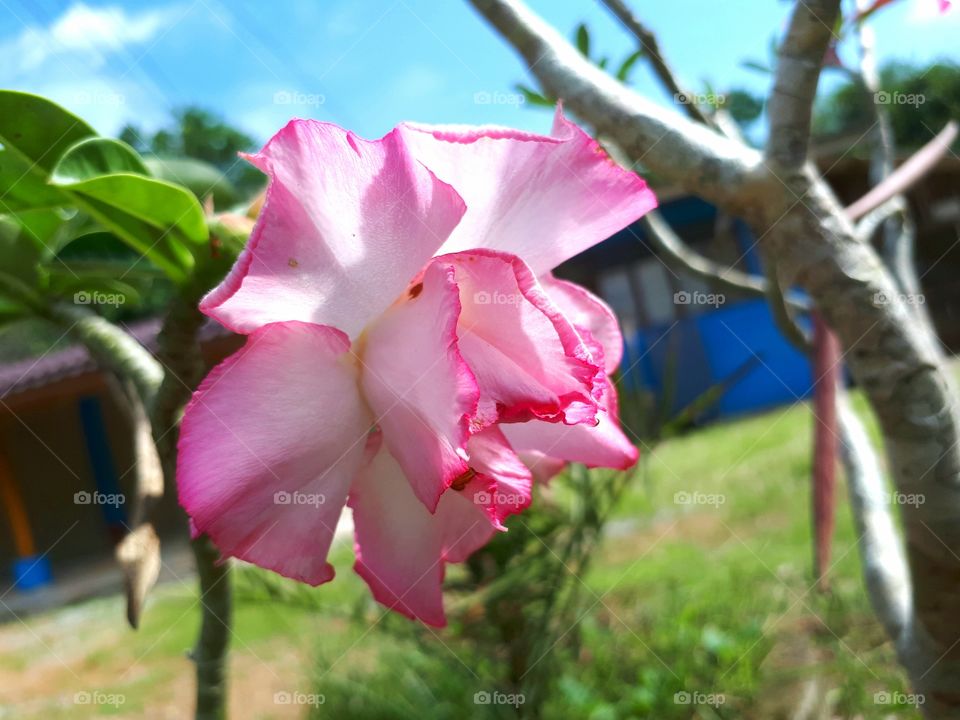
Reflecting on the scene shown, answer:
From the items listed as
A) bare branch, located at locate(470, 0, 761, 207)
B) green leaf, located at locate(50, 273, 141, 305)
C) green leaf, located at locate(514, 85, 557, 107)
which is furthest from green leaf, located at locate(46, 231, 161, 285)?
green leaf, located at locate(514, 85, 557, 107)

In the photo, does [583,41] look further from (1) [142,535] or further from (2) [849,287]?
(1) [142,535]

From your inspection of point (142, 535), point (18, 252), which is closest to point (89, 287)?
point (18, 252)

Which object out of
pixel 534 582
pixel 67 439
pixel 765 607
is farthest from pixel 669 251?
pixel 67 439

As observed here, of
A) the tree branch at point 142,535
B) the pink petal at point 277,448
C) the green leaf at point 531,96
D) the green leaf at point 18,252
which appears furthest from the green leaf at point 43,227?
the green leaf at point 531,96

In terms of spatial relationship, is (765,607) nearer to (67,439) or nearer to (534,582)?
(534,582)

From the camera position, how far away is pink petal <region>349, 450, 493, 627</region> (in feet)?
0.99

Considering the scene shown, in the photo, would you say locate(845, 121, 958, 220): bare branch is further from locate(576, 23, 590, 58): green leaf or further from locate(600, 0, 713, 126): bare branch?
locate(576, 23, 590, 58): green leaf

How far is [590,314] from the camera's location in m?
0.35

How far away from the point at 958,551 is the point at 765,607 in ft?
5.75

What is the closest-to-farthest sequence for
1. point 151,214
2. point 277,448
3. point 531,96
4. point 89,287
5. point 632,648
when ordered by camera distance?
point 277,448 < point 151,214 < point 89,287 < point 531,96 < point 632,648

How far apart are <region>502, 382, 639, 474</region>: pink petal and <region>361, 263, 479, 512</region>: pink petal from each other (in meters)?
0.05

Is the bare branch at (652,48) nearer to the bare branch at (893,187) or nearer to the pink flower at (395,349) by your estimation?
the bare branch at (893,187)

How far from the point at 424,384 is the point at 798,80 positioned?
363mm

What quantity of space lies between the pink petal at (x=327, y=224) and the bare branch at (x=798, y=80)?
30 centimetres
